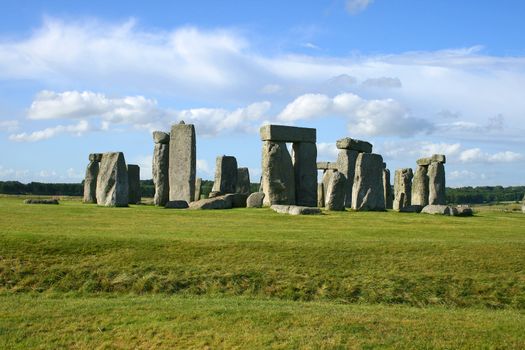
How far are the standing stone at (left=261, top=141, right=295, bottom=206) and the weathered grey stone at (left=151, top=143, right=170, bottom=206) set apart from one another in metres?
5.03

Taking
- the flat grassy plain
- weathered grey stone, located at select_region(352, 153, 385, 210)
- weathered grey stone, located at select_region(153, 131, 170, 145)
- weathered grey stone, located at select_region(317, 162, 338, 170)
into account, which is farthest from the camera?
weathered grey stone, located at select_region(317, 162, 338, 170)

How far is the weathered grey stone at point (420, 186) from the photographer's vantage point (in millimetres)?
37312

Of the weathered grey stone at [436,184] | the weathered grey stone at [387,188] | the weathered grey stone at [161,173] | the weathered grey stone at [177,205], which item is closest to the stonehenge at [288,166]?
the weathered grey stone at [177,205]

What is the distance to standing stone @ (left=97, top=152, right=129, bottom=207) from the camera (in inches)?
1108

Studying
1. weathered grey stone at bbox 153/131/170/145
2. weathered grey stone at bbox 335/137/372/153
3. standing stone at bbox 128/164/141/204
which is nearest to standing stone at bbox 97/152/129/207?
weathered grey stone at bbox 153/131/170/145

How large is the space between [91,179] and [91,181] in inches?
4.1

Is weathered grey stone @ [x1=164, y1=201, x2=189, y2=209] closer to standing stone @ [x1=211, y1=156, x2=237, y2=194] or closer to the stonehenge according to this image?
the stonehenge

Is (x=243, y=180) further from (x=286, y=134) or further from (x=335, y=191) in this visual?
(x=335, y=191)

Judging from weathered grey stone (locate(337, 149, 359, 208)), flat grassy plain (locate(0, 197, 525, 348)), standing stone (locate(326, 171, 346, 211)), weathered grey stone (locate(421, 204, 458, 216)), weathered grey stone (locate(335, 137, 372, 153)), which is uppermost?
weathered grey stone (locate(335, 137, 372, 153))

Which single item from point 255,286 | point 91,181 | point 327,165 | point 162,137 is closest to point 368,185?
point 162,137

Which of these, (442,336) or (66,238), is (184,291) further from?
(442,336)

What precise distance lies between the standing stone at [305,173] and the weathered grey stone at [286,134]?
42 cm

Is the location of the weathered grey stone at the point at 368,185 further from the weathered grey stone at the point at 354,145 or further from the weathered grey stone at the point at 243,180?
the weathered grey stone at the point at 243,180

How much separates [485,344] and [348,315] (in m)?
2.43
